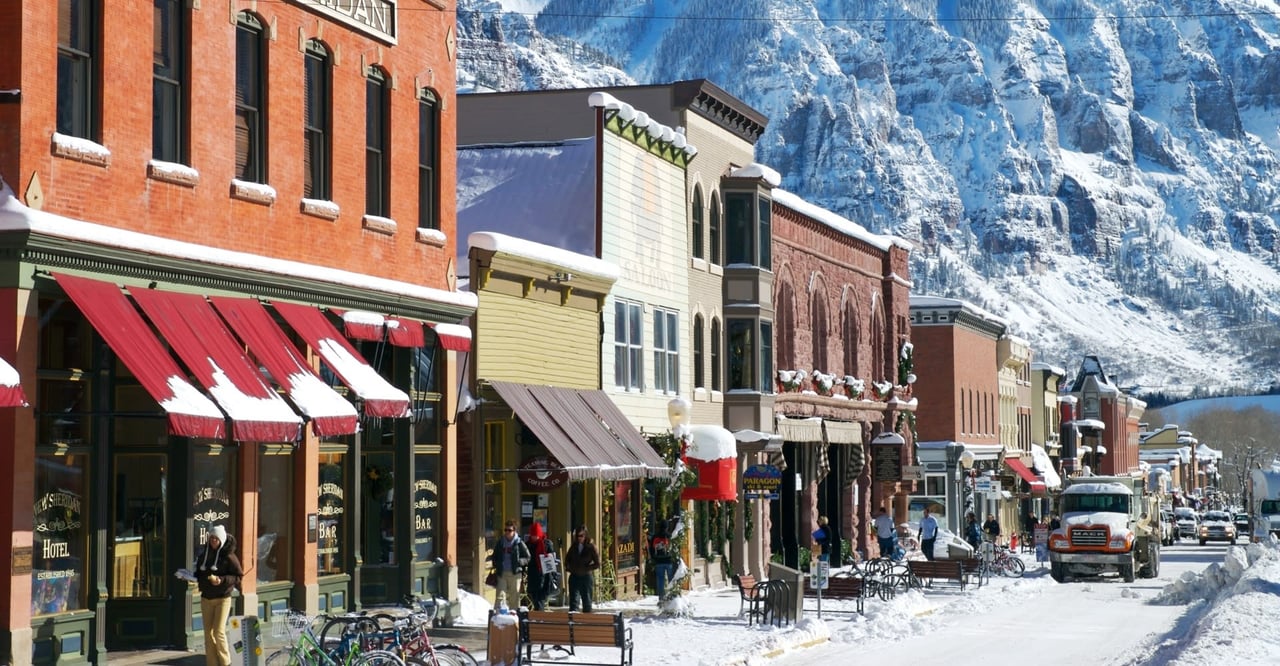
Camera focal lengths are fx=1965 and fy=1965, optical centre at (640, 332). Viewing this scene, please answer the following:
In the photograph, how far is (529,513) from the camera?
113ft

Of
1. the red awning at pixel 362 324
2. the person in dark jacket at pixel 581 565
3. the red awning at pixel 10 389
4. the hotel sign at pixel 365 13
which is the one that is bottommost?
the person in dark jacket at pixel 581 565

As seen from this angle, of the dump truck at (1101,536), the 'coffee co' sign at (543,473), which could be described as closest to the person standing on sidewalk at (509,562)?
the 'coffee co' sign at (543,473)

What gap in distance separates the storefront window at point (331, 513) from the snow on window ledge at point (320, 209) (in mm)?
3205

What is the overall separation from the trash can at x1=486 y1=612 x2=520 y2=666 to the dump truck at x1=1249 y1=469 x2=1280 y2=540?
188 feet

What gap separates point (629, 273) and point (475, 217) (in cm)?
333

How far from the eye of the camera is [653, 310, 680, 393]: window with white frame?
41906 millimetres

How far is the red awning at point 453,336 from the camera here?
2906cm

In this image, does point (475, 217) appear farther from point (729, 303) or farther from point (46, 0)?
point (46, 0)

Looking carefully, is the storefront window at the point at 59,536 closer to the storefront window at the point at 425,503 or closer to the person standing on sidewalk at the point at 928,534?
the storefront window at the point at 425,503

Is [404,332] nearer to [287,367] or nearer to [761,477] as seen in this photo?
[287,367]

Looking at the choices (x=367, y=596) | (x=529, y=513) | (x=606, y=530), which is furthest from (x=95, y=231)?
(x=606, y=530)

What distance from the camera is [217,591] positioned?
20.9 metres

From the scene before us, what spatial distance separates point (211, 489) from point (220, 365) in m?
2.67

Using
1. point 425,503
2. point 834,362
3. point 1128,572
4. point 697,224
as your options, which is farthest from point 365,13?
point 1128,572
